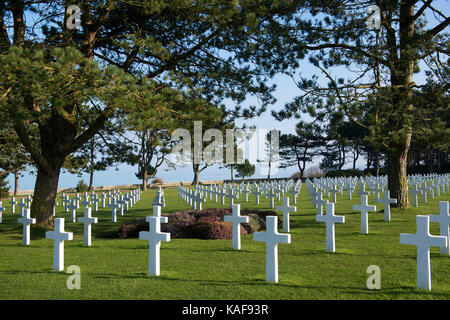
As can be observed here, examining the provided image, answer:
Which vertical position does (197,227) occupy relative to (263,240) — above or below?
below

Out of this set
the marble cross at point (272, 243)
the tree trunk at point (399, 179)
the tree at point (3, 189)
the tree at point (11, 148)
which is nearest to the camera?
the marble cross at point (272, 243)

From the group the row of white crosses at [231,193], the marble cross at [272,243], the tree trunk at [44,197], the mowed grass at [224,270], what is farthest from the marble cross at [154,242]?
the row of white crosses at [231,193]

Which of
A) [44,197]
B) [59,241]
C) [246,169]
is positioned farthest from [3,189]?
[246,169]

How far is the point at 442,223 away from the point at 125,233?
7727mm

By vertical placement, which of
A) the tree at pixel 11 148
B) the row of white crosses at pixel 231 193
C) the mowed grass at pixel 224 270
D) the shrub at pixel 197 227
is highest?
the tree at pixel 11 148

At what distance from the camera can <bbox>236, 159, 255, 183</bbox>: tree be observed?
2360 inches

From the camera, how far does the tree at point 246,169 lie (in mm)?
59938

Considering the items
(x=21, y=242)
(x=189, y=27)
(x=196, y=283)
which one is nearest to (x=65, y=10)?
(x=189, y=27)

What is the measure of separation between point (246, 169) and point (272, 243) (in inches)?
2156

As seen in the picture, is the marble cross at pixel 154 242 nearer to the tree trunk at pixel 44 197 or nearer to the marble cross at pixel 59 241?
the marble cross at pixel 59 241

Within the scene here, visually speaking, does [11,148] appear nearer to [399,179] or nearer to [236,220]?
[236,220]

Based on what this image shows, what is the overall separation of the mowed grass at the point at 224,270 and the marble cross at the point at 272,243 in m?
0.18

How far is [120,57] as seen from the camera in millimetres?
13508
